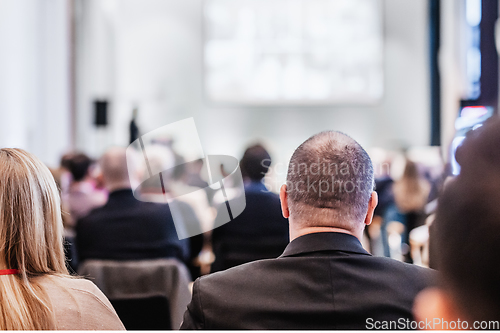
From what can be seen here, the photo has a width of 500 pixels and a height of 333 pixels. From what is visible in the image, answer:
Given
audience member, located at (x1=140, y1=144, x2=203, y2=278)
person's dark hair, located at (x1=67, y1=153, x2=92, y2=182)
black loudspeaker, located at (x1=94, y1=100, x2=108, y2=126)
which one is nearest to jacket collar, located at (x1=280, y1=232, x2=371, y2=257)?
audience member, located at (x1=140, y1=144, x2=203, y2=278)

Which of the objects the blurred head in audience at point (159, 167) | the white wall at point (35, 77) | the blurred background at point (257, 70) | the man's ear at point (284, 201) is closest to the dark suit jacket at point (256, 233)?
the blurred head in audience at point (159, 167)

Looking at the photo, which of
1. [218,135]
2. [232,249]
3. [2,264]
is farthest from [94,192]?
[218,135]

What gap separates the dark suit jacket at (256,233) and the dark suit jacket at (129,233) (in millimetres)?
272

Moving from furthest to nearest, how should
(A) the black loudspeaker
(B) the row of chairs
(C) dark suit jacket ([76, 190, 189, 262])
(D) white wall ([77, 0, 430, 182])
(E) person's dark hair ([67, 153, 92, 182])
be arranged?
(D) white wall ([77, 0, 430, 182])
(A) the black loudspeaker
(E) person's dark hair ([67, 153, 92, 182])
(C) dark suit jacket ([76, 190, 189, 262])
(B) the row of chairs

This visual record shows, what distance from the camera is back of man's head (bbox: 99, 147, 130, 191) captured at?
2.29 m

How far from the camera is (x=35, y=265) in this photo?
1.10m

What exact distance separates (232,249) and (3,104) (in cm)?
333

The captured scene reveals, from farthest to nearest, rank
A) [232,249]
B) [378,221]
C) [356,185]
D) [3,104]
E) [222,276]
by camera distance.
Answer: [3,104], [378,221], [232,249], [356,185], [222,276]

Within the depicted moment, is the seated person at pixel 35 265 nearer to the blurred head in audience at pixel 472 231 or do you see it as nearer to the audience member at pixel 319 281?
the audience member at pixel 319 281

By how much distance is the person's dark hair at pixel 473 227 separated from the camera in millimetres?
548

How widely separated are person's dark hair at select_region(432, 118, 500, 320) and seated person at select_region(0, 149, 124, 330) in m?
0.84

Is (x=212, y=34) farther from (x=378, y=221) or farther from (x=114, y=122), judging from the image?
(x=378, y=221)

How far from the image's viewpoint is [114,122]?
826 cm

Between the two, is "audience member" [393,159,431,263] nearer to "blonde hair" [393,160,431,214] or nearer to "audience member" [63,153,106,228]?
"blonde hair" [393,160,431,214]
